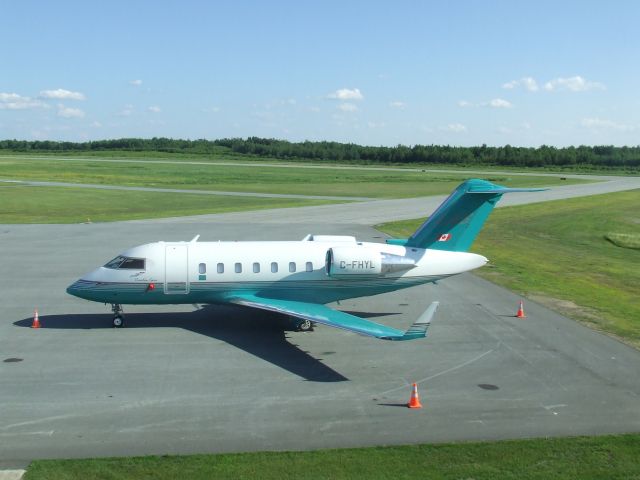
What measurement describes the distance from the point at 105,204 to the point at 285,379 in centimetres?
5380

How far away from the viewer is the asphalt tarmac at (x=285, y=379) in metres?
14.5

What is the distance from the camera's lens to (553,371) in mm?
18844

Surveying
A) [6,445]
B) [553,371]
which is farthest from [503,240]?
[6,445]

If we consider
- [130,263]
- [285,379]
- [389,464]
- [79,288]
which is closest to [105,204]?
[79,288]

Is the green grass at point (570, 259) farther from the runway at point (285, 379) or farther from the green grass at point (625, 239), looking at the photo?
the runway at point (285, 379)

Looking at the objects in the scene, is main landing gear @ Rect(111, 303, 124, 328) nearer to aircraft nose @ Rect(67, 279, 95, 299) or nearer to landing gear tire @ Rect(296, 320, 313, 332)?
aircraft nose @ Rect(67, 279, 95, 299)

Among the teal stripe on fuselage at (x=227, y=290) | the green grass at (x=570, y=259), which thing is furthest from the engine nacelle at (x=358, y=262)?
the green grass at (x=570, y=259)

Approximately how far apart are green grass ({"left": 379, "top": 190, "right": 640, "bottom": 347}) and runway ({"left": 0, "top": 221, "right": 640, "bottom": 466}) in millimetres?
2084

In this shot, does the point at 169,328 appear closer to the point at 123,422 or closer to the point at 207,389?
the point at 207,389

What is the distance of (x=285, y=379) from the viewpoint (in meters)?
17.9

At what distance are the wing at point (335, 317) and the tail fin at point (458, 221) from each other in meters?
4.81

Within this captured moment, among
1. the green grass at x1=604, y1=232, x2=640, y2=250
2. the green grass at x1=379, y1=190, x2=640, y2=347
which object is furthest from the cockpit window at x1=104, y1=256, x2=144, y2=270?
the green grass at x1=604, y1=232, x2=640, y2=250

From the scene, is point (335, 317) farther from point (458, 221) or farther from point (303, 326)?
point (458, 221)

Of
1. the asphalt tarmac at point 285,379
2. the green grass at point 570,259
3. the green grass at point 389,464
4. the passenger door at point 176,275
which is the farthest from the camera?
the green grass at point 570,259
